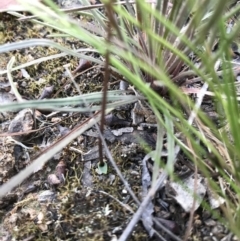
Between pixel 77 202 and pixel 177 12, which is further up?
pixel 177 12

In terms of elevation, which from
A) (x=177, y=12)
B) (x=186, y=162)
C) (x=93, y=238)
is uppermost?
(x=177, y=12)

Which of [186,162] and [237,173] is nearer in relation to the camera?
[237,173]

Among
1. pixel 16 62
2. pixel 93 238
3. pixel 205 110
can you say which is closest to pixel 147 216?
pixel 93 238

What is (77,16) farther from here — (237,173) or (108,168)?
(237,173)

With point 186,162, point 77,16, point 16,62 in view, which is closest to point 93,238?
point 186,162

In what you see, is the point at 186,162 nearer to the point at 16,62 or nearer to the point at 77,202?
the point at 77,202

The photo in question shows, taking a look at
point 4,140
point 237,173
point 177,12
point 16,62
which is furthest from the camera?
point 16,62

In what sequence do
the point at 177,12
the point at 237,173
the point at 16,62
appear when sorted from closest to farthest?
the point at 237,173 → the point at 177,12 → the point at 16,62
